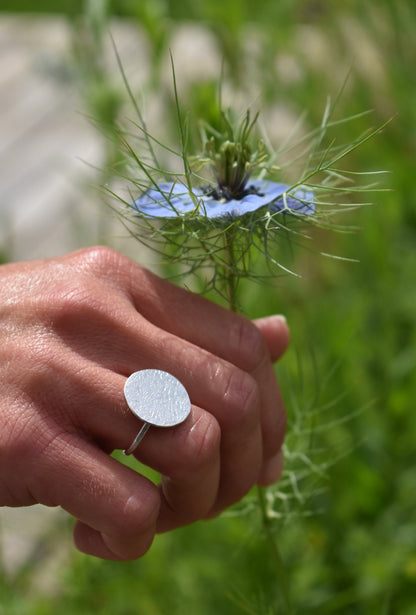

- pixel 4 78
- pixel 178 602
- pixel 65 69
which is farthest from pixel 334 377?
pixel 4 78

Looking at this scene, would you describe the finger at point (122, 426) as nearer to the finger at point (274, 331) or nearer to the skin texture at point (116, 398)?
the skin texture at point (116, 398)

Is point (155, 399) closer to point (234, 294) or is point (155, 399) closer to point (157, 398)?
point (157, 398)

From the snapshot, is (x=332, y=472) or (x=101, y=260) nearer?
(x=101, y=260)

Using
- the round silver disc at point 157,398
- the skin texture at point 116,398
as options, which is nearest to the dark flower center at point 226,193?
the skin texture at point 116,398

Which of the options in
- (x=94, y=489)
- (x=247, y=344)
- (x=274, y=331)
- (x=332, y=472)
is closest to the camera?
(x=94, y=489)

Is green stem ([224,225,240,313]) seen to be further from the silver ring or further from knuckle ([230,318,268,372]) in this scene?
the silver ring

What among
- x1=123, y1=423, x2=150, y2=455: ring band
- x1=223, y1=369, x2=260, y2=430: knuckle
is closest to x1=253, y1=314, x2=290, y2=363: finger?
x1=223, y1=369, x2=260, y2=430: knuckle

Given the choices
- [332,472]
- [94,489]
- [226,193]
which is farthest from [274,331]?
[332,472]
